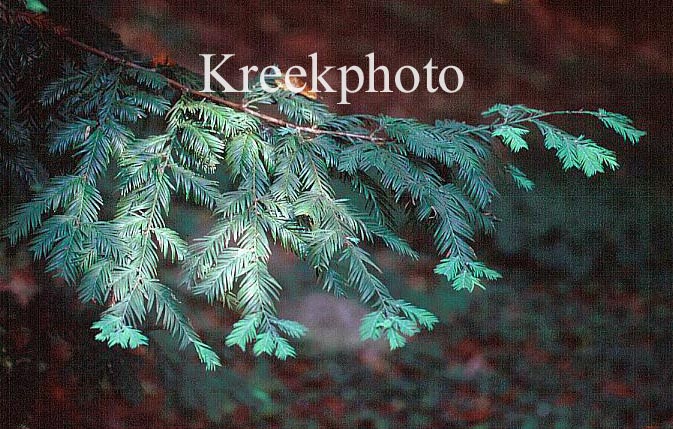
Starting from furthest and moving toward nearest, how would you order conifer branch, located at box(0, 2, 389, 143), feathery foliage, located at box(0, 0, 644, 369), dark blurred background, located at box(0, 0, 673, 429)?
dark blurred background, located at box(0, 0, 673, 429), conifer branch, located at box(0, 2, 389, 143), feathery foliage, located at box(0, 0, 644, 369)

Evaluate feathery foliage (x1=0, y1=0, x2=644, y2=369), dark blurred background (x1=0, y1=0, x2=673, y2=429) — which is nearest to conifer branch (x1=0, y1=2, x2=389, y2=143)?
feathery foliage (x1=0, y1=0, x2=644, y2=369)

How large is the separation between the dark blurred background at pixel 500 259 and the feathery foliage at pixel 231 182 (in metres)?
1.71

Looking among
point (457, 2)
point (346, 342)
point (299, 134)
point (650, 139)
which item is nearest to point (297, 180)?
point (299, 134)

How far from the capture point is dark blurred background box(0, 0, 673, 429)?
2.82 metres

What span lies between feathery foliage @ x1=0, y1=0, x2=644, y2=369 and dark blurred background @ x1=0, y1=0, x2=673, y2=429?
171cm

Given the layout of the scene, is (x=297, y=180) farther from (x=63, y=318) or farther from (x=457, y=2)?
(x=457, y=2)

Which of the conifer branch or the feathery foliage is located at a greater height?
the conifer branch

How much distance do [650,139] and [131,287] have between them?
3.37m

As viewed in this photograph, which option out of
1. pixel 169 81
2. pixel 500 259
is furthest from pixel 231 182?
pixel 500 259

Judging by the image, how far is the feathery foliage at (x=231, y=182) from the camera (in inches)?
36.0

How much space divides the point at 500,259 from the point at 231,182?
2.80 meters

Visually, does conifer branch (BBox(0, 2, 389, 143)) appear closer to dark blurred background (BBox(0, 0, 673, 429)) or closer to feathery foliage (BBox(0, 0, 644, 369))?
feathery foliage (BBox(0, 0, 644, 369))

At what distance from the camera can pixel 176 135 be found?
106 cm

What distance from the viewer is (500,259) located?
361 centimetres
